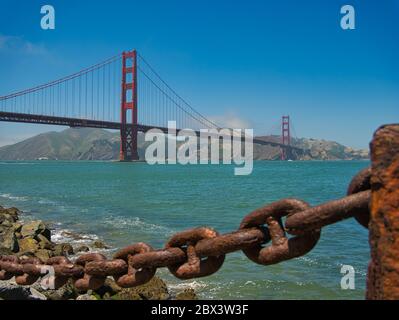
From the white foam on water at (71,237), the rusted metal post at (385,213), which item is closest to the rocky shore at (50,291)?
the white foam on water at (71,237)

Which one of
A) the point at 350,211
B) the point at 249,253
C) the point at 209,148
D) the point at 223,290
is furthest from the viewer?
the point at 209,148

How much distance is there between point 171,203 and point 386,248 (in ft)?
69.6

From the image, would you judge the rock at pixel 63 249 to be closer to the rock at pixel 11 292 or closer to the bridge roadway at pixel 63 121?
the rock at pixel 11 292

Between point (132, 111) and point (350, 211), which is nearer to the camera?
point (350, 211)

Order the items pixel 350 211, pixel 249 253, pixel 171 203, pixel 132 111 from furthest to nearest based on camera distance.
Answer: pixel 132 111 < pixel 171 203 < pixel 249 253 < pixel 350 211

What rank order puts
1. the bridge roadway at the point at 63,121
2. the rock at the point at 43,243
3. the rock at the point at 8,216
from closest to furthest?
1. the rock at the point at 43,243
2. the rock at the point at 8,216
3. the bridge roadway at the point at 63,121

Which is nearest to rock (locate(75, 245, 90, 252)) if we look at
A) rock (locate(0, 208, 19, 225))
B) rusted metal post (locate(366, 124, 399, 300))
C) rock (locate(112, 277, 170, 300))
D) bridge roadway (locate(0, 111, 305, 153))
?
rock (locate(112, 277, 170, 300))

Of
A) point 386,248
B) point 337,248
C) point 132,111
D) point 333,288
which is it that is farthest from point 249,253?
point 132,111

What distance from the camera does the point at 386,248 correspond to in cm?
105

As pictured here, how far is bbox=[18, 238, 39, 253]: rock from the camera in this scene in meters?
8.84

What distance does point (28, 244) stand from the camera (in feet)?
30.0

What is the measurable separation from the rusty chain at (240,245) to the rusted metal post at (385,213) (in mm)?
79

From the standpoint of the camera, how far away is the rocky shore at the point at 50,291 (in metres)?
3.60
